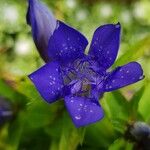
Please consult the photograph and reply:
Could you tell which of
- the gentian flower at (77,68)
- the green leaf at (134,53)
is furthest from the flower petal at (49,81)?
the green leaf at (134,53)

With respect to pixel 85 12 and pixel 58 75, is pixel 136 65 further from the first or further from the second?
pixel 85 12

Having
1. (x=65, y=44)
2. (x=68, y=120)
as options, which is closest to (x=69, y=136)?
(x=68, y=120)

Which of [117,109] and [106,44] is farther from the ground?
[106,44]

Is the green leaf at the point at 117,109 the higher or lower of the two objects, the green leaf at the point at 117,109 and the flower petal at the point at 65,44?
the lower

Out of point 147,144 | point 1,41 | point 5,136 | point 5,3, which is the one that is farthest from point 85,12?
point 147,144


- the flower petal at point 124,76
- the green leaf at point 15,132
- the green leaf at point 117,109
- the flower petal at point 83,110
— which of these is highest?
the flower petal at point 124,76

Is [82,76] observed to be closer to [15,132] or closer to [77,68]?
[77,68]

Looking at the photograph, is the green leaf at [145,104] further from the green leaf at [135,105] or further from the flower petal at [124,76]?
the flower petal at [124,76]
